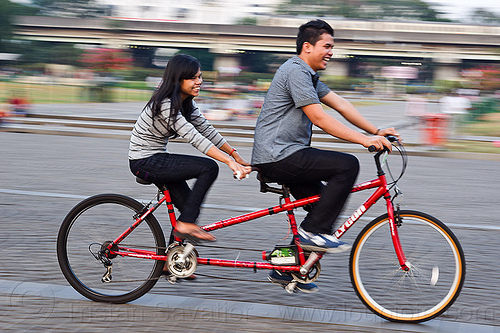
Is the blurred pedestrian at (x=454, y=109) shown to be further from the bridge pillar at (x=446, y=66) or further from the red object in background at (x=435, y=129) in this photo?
the bridge pillar at (x=446, y=66)

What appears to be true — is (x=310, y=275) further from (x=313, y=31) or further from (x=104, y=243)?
(x=313, y=31)

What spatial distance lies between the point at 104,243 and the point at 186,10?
79418mm

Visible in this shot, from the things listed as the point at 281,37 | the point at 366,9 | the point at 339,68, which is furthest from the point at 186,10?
the point at 366,9

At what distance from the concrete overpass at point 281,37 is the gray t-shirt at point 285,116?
2562 inches

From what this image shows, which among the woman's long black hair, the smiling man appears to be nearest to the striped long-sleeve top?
the woman's long black hair

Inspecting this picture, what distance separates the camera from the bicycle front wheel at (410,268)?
379 cm

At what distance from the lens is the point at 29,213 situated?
6.58 metres

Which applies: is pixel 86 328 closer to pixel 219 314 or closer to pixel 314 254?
pixel 219 314

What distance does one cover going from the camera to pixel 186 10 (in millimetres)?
80750

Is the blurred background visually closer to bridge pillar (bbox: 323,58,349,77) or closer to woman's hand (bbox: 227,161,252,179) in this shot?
bridge pillar (bbox: 323,58,349,77)

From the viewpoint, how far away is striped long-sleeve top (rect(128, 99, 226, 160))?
12.6 ft

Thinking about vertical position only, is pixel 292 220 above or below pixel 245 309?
above

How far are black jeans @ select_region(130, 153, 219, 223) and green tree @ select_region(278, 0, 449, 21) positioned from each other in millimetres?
95856

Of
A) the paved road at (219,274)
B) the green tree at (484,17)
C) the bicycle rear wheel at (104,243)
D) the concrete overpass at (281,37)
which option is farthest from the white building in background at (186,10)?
the bicycle rear wheel at (104,243)
